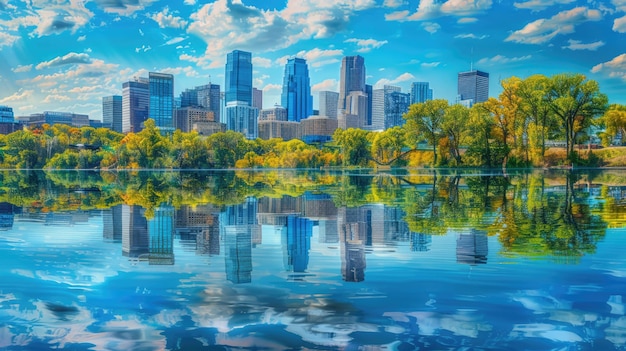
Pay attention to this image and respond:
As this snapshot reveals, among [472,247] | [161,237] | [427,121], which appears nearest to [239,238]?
[161,237]

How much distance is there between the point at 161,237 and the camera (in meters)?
11.6

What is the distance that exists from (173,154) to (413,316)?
283ft

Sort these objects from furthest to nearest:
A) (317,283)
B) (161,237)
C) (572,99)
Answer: (572,99) → (161,237) → (317,283)

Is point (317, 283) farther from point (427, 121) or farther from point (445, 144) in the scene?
point (445, 144)

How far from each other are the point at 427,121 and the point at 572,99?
18791 mm

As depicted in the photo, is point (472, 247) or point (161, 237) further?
point (161, 237)

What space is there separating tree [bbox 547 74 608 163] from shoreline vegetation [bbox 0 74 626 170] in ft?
0.34

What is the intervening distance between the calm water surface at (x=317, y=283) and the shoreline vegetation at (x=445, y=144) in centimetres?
5166

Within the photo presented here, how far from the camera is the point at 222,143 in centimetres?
9450

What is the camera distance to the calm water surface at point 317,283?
211 inches

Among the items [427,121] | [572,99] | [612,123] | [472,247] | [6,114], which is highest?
[6,114]

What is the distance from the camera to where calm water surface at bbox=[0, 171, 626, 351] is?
5.36m

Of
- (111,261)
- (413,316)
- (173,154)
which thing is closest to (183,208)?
(111,261)

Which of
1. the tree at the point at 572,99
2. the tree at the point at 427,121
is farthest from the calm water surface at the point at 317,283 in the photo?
the tree at the point at 427,121
